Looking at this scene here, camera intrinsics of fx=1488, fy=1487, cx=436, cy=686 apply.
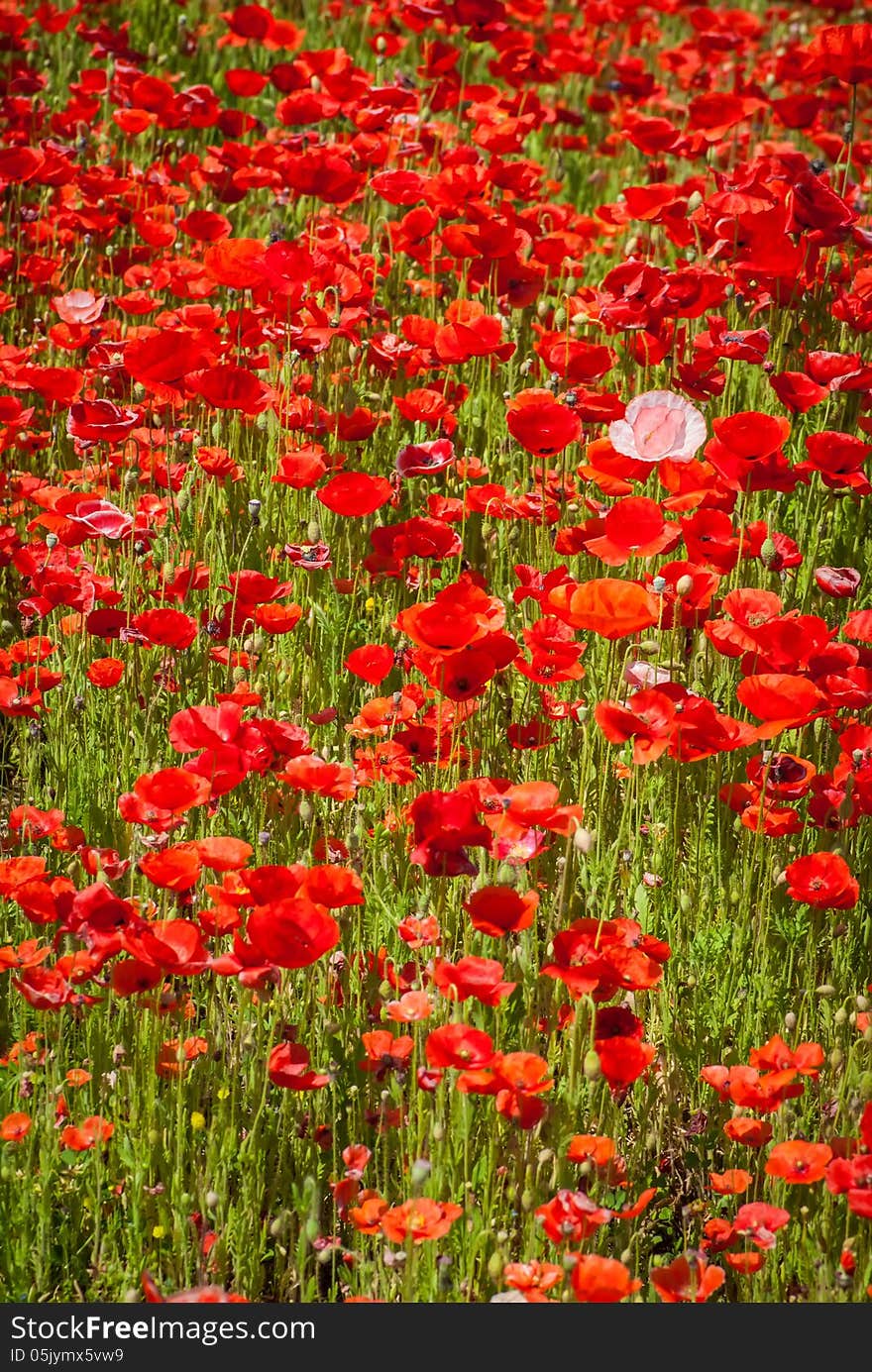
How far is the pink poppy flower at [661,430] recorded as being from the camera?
107 inches

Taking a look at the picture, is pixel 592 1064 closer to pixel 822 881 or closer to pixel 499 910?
pixel 499 910

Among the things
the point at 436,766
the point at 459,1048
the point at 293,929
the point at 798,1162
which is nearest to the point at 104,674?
the point at 436,766

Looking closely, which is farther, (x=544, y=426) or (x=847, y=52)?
(x=847, y=52)

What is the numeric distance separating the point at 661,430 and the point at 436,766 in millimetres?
768

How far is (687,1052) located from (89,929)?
100cm

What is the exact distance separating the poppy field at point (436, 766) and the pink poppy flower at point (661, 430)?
1 centimetres

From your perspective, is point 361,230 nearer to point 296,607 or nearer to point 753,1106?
point 296,607

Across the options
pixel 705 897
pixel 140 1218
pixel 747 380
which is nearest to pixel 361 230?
pixel 747 380

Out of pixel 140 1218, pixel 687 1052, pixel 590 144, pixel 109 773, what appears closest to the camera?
pixel 140 1218

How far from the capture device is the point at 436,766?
2502 mm

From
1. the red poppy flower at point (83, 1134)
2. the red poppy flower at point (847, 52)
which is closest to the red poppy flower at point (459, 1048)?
the red poppy flower at point (83, 1134)

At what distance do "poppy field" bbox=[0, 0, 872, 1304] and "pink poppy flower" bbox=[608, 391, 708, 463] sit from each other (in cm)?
1

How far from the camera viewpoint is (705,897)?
2.65m

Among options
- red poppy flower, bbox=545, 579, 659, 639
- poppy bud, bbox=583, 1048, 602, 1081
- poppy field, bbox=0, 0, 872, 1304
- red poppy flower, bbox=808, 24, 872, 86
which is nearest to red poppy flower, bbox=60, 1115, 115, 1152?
poppy field, bbox=0, 0, 872, 1304
